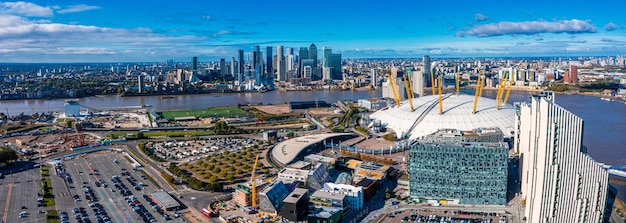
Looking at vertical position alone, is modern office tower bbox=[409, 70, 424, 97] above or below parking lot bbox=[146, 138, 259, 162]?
above

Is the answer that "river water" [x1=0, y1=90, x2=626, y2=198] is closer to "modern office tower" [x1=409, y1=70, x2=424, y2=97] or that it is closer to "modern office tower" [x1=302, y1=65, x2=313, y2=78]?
"modern office tower" [x1=409, y1=70, x2=424, y2=97]

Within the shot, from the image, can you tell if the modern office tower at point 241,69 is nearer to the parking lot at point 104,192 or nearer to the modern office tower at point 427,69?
the modern office tower at point 427,69

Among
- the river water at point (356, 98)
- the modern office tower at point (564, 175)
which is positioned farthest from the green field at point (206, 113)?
the modern office tower at point (564, 175)

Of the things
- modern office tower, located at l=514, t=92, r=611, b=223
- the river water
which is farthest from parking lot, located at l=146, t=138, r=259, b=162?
the river water

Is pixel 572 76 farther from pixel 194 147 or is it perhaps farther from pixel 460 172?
pixel 460 172

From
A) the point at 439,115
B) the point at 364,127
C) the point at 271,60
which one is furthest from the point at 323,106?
the point at 271,60

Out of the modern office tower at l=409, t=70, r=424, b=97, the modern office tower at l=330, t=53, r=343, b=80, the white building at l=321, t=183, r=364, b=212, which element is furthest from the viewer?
the modern office tower at l=330, t=53, r=343, b=80

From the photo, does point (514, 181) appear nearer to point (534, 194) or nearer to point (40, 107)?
point (534, 194)
